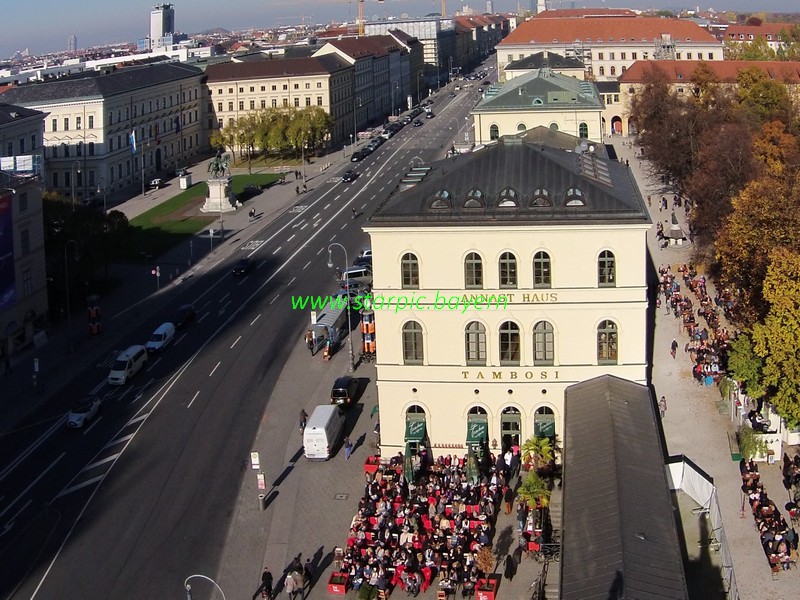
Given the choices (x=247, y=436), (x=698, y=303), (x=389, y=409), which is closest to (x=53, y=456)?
(x=247, y=436)

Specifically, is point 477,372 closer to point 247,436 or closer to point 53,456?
point 247,436

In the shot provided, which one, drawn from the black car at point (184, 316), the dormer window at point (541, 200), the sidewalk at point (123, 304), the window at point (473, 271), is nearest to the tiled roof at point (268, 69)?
the sidewalk at point (123, 304)

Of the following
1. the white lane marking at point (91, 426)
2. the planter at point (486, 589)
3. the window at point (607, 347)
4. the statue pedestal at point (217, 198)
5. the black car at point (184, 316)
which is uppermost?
the statue pedestal at point (217, 198)

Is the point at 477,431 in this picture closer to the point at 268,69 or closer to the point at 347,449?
the point at 347,449

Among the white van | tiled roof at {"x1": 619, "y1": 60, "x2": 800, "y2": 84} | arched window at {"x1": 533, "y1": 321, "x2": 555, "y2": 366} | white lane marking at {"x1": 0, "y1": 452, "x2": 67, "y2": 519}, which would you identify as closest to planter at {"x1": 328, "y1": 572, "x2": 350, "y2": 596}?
the white van

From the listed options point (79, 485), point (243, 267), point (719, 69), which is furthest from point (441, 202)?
point (719, 69)

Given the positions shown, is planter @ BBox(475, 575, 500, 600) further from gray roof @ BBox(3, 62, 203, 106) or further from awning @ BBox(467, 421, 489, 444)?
gray roof @ BBox(3, 62, 203, 106)

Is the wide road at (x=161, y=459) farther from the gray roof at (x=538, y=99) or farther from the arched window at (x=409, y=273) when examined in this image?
the gray roof at (x=538, y=99)
